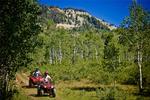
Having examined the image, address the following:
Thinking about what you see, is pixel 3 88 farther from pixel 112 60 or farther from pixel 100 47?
pixel 100 47

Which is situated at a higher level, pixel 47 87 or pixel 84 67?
pixel 84 67

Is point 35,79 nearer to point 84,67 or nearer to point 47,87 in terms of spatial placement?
point 47,87

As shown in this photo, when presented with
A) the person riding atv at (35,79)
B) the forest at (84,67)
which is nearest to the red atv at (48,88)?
the forest at (84,67)

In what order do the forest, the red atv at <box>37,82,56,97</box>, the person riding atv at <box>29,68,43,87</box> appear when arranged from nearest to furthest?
the forest
the red atv at <box>37,82,56,97</box>
the person riding atv at <box>29,68,43,87</box>

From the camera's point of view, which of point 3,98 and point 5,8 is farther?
point 3,98

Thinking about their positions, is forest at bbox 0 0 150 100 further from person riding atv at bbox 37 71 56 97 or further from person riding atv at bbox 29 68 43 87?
person riding atv at bbox 29 68 43 87

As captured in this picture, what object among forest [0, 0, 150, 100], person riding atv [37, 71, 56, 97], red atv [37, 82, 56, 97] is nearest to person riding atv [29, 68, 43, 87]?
forest [0, 0, 150, 100]

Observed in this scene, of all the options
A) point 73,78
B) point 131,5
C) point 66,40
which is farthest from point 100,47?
point 131,5

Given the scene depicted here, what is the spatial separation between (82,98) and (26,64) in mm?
9366

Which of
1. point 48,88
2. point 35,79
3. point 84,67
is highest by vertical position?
point 84,67

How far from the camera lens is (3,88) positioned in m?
22.8

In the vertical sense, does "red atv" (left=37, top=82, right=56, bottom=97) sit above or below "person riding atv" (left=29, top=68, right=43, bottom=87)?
below

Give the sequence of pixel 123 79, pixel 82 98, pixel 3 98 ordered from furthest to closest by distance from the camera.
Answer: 1. pixel 123 79
2. pixel 82 98
3. pixel 3 98

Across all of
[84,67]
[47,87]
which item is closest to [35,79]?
[47,87]
